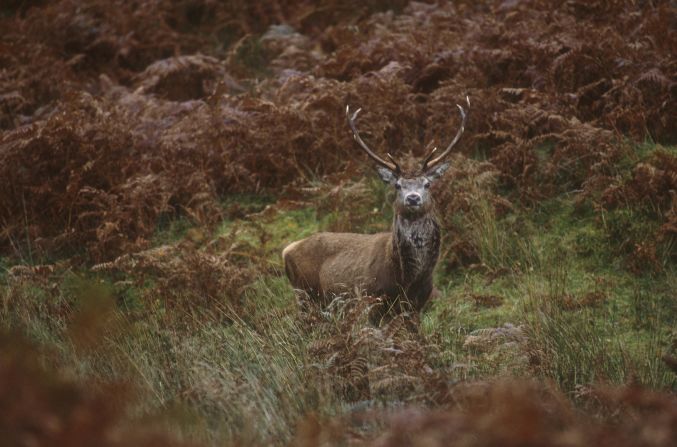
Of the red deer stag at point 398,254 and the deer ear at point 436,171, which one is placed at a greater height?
the deer ear at point 436,171

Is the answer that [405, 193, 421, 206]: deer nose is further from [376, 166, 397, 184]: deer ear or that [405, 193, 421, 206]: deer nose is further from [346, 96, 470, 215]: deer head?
[376, 166, 397, 184]: deer ear

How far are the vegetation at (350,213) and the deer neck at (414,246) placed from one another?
43 centimetres

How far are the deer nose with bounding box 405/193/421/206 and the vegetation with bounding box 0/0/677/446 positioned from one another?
33.7 inches

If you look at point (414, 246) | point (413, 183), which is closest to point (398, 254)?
point (414, 246)

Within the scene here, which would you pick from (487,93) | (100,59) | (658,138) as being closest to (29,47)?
(100,59)

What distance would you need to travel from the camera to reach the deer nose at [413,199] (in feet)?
21.0

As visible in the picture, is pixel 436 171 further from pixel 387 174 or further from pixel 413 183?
pixel 387 174

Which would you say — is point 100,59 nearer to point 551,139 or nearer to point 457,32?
point 457,32

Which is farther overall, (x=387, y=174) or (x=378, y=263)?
(x=387, y=174)

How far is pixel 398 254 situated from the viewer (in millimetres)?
6465

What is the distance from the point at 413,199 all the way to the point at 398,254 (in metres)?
0.45

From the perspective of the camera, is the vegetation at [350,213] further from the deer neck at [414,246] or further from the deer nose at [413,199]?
the deer nose at [413,199]

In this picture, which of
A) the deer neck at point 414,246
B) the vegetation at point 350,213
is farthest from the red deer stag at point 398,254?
the vegetation at point 350,213

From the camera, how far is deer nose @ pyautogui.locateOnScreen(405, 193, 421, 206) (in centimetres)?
641
